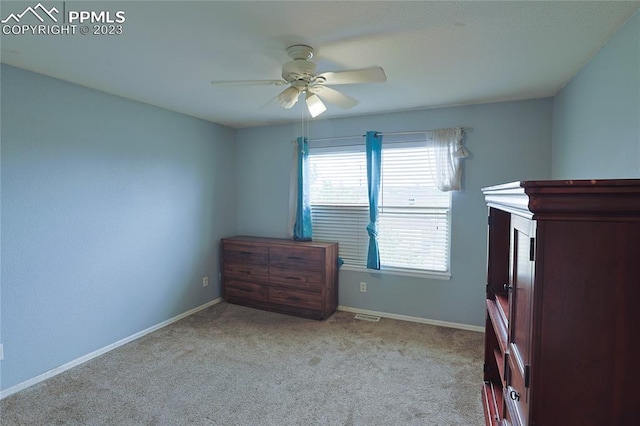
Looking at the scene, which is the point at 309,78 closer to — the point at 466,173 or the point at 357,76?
the point at 357,76

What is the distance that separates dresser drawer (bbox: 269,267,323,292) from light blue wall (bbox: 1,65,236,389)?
0.99 m

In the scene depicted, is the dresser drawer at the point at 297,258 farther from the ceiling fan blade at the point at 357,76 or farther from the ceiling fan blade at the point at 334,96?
the ceiling fan blade at the point at 357,76

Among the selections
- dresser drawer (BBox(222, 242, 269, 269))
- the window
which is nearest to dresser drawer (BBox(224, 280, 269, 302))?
dresser drawer (BBox(222, 242, 269, 269))

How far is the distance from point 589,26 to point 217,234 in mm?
4116

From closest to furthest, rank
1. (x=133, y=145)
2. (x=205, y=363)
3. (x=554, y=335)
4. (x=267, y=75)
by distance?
1. (x=554, y=335)
2. (x=267, y=75)
3. (x=205, y=363)
4. (x=133, y=145)

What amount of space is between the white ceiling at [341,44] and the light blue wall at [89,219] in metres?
0.40

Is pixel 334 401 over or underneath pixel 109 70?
underneath

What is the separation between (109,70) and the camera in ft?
8.17

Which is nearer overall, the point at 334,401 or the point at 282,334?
the point at 334,401

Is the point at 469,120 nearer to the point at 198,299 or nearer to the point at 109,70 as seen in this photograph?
the point at 109,70

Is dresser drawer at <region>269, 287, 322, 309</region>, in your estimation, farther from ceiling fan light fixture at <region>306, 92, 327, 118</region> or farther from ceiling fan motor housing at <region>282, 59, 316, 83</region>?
ceiling fan motor housing at <region>282, 59, 316, 83</region>

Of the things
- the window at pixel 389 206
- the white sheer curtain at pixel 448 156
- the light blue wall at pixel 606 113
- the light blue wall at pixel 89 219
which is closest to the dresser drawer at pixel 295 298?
the window at pixel 389 206

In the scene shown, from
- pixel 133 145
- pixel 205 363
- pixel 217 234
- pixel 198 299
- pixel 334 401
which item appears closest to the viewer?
pixel 334 401

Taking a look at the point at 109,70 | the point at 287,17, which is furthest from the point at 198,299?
the point at 287,17
